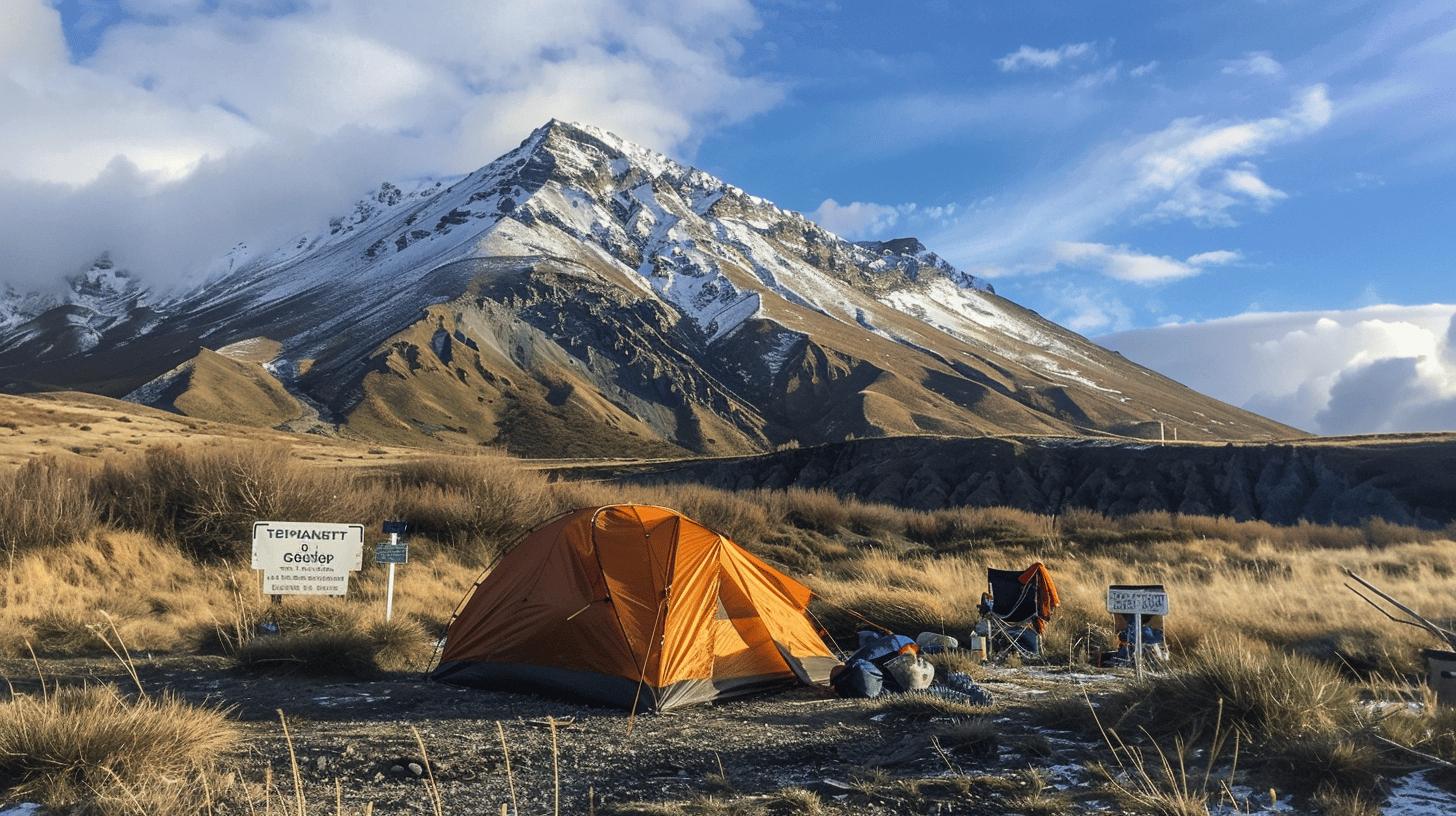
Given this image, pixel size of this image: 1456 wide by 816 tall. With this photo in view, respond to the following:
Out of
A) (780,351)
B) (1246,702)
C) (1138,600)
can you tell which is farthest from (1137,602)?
(780,351)

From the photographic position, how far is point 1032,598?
11602 mm

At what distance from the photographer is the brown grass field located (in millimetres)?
5141

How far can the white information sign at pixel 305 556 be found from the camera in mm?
10758

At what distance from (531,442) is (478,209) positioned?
110m

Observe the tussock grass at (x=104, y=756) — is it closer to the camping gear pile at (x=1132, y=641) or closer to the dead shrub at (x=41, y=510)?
the camping gear pile at (x=1132, y=641)

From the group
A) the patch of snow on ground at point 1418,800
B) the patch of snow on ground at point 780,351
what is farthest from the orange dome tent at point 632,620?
Answer: the patch of snow on ground at point 780,351

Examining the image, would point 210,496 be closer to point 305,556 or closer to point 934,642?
point 305,556

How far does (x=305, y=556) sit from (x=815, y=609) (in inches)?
253

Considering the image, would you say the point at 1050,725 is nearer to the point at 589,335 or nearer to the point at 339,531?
the point at 339,531

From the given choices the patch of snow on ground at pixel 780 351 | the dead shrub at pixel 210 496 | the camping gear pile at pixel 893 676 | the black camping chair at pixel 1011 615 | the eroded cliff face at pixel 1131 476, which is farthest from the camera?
the patch of snow on ground at pixel 780 351

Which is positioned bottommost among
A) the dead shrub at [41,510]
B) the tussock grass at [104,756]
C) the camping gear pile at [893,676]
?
A: the camping gear pile at [893,676]

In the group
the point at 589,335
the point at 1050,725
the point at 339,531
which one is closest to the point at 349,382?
the point at 589,335

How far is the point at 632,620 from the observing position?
27.8 feet

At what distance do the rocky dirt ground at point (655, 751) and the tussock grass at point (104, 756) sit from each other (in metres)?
0.40
